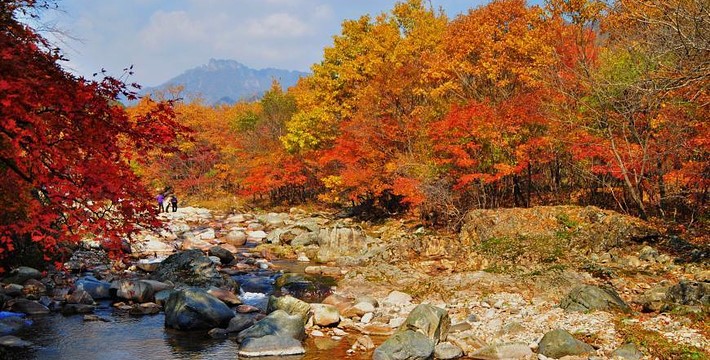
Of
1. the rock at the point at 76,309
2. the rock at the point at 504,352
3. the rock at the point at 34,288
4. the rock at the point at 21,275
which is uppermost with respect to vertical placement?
the rock at the point at 21,275

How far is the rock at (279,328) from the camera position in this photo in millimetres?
12594

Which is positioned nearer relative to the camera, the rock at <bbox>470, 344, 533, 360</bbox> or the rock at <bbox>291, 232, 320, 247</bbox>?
the rock at <bbox>470, 344, 533, 360</bbox>

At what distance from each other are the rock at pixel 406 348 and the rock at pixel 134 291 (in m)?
8.65

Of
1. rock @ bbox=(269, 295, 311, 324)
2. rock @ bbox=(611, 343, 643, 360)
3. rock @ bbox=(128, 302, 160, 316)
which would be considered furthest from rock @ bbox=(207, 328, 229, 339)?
rock @ bbox=(611, 343, 643, 360)

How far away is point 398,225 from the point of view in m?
30.5

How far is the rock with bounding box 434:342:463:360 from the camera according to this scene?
11797 millimetres

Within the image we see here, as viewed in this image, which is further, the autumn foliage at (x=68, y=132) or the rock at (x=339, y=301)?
the rock at (x=339, y=301)

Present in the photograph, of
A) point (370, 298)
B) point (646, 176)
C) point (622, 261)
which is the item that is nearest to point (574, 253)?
point (622, 261)

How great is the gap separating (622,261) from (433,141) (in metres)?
11.0

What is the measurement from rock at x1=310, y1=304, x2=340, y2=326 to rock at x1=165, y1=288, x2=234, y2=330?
93.4 inches

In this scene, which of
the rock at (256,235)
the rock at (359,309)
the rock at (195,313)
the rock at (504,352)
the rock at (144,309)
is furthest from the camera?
the rock at (256,235)

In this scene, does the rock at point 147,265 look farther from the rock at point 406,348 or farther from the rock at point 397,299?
the rock at point 406,348

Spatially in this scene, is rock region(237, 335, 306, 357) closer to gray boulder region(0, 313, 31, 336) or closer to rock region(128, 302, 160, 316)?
rock region(128, 302, 160, 316)

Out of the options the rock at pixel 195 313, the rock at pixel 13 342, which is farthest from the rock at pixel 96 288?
the rock at pixel 13 342
